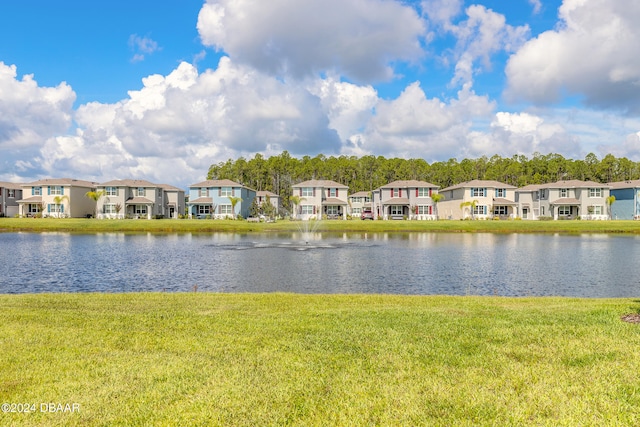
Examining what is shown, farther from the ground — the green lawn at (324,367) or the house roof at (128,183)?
the house roof at (128,183)

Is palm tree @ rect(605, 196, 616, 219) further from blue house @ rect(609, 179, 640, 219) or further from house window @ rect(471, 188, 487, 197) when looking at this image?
house window @ rect(471, 188, 487, 197)

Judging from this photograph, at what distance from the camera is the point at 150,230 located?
6875 centimetres

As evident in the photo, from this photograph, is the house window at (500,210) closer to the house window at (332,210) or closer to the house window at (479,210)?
the house window at (479,210)

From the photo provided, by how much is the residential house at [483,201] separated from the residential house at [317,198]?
73.2 feet

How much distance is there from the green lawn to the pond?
1046cm

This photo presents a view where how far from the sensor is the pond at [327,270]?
21812 millimetres

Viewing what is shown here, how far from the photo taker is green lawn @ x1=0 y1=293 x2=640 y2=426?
577 cm

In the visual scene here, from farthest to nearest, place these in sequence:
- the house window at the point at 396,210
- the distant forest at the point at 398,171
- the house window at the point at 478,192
Result: the distant forest at the point at 398,171, the house window at the point at 396,210, the house window at the point at 478,192

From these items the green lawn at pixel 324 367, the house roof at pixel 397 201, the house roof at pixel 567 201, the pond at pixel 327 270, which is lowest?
the pond at pixel 327 270

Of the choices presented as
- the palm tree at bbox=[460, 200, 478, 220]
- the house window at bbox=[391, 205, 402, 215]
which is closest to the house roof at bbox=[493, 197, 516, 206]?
the palm tree at bbox=[460, 200, 478, 220]

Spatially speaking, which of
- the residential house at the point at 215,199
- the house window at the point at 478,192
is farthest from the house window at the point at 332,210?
the house window at the point at 478,192

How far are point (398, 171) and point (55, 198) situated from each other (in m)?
85.2

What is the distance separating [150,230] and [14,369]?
213 ft

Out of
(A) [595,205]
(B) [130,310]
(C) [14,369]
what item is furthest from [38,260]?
(A) [595,205]
